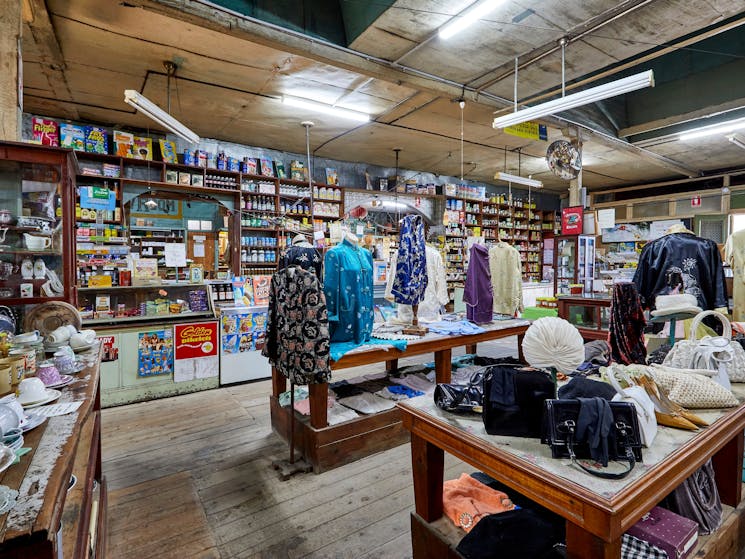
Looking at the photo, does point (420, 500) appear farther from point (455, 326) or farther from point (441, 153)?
point (441, 153)

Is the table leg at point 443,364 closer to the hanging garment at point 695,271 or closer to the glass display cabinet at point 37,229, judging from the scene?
the hanging garment at point 695,271

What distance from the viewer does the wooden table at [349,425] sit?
117 inches

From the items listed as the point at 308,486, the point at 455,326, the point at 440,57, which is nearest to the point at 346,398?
the point at 308,486

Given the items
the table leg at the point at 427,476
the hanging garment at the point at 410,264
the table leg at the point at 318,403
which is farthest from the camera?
the hanging garment at the point at 410,264

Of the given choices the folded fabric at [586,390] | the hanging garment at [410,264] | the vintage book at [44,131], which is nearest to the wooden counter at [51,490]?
the folded fabric at [586,390]

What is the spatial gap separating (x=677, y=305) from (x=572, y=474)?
6.20 ft

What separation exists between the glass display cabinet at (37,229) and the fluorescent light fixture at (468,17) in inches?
Answer: 137

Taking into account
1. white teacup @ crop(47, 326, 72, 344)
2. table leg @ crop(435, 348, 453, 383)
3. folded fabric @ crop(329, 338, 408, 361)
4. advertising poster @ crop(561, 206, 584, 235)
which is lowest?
table leg @ crop(435, 348, 453, 383)

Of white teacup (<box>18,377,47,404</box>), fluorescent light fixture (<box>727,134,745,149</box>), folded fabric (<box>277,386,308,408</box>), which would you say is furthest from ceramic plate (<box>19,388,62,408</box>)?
fluorescent light fixture (<box>727,134,745,149</box>)

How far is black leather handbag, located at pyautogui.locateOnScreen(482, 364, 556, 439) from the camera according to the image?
1460mm

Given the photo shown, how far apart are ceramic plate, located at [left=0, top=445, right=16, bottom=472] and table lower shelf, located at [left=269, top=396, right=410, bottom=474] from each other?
2.23m

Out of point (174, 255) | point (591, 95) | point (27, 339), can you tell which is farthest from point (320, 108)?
point (27, 339)

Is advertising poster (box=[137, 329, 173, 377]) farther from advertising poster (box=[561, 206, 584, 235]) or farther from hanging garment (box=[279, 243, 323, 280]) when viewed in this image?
advertising poster (box=[561, 206, 584, 235])

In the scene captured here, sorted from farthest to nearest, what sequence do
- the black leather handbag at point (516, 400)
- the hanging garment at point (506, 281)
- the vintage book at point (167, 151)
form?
the vintage book at point (167, 151), the hanging garment at point (506, 281), the black leather handbag at point (516, 400)
